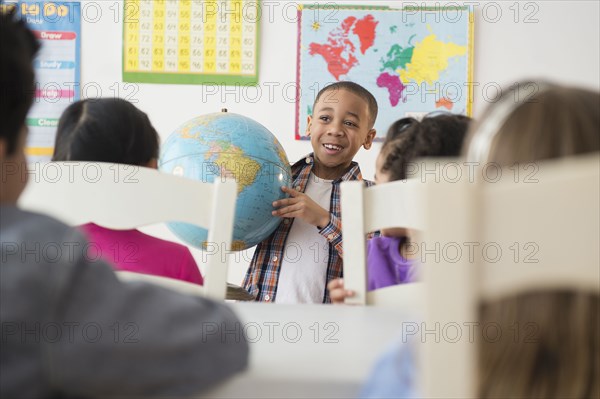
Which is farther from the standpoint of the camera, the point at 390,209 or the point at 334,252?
the point at 334,252

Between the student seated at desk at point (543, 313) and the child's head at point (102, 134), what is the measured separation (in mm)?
997

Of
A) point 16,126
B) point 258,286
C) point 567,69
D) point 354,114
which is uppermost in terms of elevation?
point 567,69

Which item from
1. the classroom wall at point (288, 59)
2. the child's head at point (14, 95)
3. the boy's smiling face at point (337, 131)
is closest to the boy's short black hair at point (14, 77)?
the child's head at point (14, 95)

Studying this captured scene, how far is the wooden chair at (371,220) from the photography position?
1198mm

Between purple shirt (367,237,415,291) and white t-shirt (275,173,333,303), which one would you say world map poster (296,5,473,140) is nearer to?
white t-shirt (275,173,333,303)

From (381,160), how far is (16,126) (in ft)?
3.56

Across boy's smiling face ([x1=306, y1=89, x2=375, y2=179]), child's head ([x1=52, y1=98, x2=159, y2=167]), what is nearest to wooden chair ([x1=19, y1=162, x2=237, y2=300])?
child's head ([x1=52, y1=98, x2=159, y2=167])

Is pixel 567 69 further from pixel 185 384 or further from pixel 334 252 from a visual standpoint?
pixel 185 384

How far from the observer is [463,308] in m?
0.46

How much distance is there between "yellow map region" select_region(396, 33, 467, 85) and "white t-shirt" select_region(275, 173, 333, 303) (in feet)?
5.05

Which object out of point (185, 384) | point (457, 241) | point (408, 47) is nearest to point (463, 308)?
point (457, 241)

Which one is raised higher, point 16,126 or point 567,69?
point 567,69

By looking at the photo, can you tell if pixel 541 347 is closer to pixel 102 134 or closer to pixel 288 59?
pixel 102 134

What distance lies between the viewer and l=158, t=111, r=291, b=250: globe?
1.59 metres
